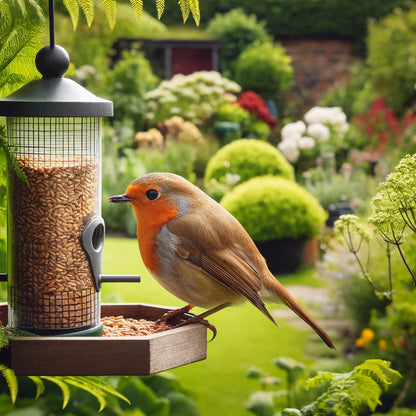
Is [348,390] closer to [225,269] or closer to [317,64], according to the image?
[225,269]

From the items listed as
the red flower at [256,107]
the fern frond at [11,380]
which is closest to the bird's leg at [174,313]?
the fern frond at [11,380]

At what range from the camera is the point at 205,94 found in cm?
1030

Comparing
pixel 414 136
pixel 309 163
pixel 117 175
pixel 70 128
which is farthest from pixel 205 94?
pixel 70 128

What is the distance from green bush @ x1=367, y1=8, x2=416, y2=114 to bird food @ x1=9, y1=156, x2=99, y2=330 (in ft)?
33.7

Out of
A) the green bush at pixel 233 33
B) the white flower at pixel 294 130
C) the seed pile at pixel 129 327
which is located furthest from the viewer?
the green bush at pixel 233 33

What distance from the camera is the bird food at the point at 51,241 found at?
5.25 ft

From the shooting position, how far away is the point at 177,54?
44.8 feet

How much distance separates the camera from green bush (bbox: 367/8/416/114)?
11.3 meters

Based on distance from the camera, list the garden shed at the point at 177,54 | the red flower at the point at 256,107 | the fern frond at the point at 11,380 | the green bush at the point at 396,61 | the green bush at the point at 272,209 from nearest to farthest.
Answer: the fern frond at the point at 11,380
the green bush at the point at 272,209
the red flower at the point at 256,107
the green bush at the point at 396,61
the garden shed at the point at 177,54

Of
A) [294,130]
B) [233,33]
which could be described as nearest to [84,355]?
[294,130]

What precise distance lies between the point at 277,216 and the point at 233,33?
26.7 ft

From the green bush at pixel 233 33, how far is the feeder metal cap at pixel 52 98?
11.7 metres

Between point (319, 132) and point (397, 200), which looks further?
point (319, 132)

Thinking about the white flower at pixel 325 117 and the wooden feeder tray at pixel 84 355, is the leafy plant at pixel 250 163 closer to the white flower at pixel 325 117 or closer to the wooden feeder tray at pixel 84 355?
the white flower at pixel 325 117
